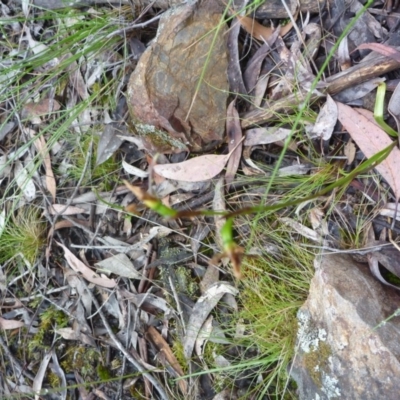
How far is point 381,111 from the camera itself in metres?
1.45

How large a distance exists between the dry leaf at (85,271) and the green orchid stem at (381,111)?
1172 millimetres

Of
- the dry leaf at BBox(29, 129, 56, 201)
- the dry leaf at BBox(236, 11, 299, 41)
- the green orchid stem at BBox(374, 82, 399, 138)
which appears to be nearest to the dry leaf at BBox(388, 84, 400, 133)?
the green orchid stem at BBox(374, 82, 399, 138)

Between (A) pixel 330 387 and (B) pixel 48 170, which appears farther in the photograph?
(B) pixel 48 170

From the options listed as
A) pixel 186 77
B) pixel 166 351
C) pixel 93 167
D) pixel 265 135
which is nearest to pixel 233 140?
pixel 265 135

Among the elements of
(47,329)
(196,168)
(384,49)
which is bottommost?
(47,329)

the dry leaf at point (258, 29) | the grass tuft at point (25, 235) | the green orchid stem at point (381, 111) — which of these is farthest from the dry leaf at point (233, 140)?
the grass tuft at point (25, 235)

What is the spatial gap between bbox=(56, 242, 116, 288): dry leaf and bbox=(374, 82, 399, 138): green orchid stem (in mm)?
1172

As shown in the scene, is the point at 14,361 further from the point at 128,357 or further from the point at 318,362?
the point at 318,362

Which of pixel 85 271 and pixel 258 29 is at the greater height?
pixel 258 29

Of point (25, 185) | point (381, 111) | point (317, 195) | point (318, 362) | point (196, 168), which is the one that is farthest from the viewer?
point (25, 185)

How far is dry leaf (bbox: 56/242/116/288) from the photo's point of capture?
2.00 m

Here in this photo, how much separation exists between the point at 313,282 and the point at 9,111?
1.48 metres

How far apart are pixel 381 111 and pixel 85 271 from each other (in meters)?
1.29

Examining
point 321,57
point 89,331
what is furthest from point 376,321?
point 89,331
